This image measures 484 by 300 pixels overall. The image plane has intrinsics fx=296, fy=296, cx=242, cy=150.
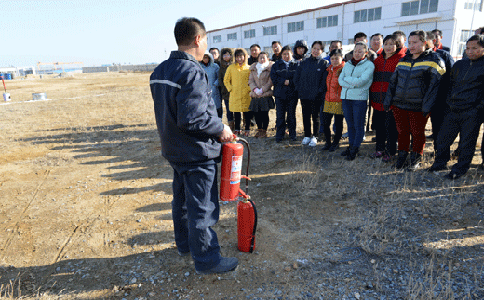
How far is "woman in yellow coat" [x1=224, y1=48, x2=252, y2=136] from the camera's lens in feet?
24.0

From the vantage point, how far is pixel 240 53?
721 centimetres

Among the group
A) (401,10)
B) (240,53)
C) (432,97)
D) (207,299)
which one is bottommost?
(207,299)

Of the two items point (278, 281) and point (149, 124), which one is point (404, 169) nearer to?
point (278, 281)

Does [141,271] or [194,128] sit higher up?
[194,128]

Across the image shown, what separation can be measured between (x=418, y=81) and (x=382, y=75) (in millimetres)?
909

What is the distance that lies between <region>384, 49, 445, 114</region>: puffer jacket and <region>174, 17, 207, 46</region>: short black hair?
12.2 ft

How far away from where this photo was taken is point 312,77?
627cm

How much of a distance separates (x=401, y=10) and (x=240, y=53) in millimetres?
28817

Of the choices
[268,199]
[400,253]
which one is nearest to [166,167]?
[268,199]

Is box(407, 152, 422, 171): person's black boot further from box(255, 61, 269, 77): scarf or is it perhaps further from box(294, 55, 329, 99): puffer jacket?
box(255, 61, 269, 77): scarf

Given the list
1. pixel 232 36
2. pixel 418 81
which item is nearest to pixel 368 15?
pixel 232 36

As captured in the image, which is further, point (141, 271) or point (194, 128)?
point (141, 271)

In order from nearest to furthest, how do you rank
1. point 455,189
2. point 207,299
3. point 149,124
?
point 207,299
point 455,189
point 149,124

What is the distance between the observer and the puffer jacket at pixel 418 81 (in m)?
4.51
